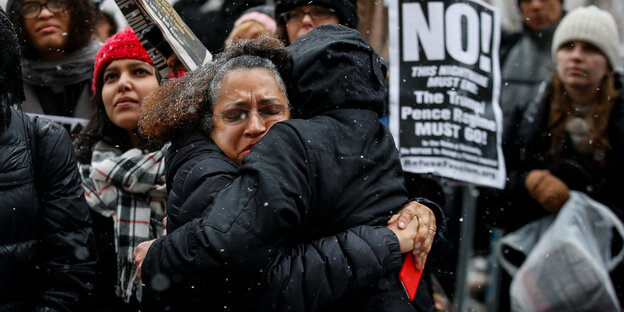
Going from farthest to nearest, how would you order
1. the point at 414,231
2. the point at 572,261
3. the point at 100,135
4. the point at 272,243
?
the point at 572,261, the point at 100,135, the point at 414,231, the point at 272,243

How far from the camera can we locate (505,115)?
16.0 ft

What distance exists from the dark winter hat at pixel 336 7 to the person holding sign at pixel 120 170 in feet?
3.39

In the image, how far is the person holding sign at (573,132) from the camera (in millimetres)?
4238

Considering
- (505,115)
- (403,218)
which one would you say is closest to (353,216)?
(403,218)

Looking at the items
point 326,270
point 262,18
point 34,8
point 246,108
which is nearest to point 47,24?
point 34,8

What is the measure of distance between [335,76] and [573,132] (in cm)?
292

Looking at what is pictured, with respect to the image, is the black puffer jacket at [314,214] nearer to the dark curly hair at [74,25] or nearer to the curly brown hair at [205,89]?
the curly brown hair at [205,89]

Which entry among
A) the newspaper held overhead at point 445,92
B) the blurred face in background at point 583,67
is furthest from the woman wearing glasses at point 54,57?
the blurred face in background at point 583,67

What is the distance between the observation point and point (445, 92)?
400 cm

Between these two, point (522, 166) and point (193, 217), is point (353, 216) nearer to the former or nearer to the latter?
point (193, 217)

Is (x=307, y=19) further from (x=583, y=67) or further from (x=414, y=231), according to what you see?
(x=583, y=67)

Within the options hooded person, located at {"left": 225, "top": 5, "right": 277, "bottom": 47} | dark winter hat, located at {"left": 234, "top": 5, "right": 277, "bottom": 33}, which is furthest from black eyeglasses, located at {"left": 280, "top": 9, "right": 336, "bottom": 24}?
dark winter hat, located at {"left": 234, "top": 5, "right": 277, "bottom": 33}

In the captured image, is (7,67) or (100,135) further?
(100,135)

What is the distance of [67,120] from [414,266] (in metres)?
2.55
